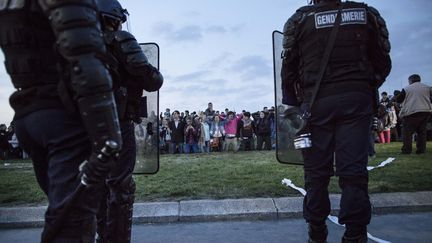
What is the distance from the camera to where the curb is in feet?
15.2

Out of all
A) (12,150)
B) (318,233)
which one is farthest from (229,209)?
(12,150)

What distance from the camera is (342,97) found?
9.48 ft

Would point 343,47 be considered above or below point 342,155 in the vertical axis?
above

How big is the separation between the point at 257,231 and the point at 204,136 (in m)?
12.8

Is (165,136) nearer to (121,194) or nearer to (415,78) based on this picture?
(415,78)

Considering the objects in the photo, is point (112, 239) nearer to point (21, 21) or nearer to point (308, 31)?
point (21, 21)

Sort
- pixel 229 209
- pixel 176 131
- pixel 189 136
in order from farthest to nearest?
pixel 189 136 → pixel 176 131 → pixel 229 209

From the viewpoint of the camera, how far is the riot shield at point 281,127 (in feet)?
13.9

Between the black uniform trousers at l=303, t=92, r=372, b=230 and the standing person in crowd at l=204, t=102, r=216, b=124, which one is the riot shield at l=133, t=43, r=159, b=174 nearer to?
the black uniform trousers at l=303, t=92, r=372, b=230

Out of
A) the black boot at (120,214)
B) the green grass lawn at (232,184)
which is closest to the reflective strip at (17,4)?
the black boot at (120,214)

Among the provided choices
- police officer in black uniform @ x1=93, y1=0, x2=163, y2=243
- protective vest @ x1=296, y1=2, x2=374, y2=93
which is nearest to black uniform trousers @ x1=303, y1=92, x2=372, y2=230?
protective vest @ x1=296, y1=2, x2=374, y2=93

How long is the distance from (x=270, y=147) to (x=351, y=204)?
13.8 meters

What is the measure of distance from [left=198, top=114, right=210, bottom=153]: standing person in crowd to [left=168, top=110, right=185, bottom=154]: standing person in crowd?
765mm

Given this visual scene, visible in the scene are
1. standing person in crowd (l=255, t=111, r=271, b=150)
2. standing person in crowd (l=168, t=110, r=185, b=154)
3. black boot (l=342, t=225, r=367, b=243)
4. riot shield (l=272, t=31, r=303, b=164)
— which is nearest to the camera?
black boot (l=342, t=225, r=367, b=243)
